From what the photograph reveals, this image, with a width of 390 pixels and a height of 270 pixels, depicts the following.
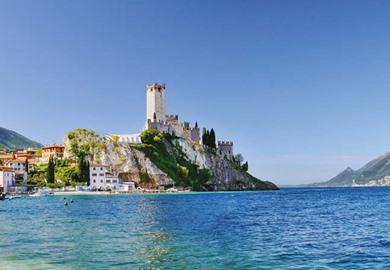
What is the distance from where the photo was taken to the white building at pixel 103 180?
348 feet

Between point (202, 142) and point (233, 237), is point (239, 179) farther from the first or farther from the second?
point (233, 237)

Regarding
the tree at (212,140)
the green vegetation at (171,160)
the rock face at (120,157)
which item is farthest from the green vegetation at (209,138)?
the rock face at (120,157)

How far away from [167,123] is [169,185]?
27.4m

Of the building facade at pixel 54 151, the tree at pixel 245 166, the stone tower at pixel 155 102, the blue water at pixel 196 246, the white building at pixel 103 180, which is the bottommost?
the blue water at pixel 196 246

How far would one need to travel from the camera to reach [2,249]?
19453 mm

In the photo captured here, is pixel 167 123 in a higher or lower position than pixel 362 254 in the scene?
higher

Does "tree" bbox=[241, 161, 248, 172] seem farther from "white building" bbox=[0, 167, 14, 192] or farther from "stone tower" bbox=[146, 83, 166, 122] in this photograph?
"white building" bbox=[0, 167, 14, 192]

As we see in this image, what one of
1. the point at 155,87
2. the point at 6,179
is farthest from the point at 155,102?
the point at 6,179

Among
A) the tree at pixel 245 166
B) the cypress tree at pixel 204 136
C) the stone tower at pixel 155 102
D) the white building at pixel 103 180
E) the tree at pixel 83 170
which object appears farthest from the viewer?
the tree at pixel 245 166

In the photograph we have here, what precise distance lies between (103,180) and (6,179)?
2380 centimetres

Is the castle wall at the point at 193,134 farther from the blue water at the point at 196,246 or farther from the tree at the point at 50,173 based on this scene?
the blue water at the point at 196,246

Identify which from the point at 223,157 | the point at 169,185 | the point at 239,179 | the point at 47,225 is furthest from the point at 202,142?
the point at 47,225

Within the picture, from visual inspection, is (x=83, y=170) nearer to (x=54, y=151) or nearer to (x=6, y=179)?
(x=6, y=179)

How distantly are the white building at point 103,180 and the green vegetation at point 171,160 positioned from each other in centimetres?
895
